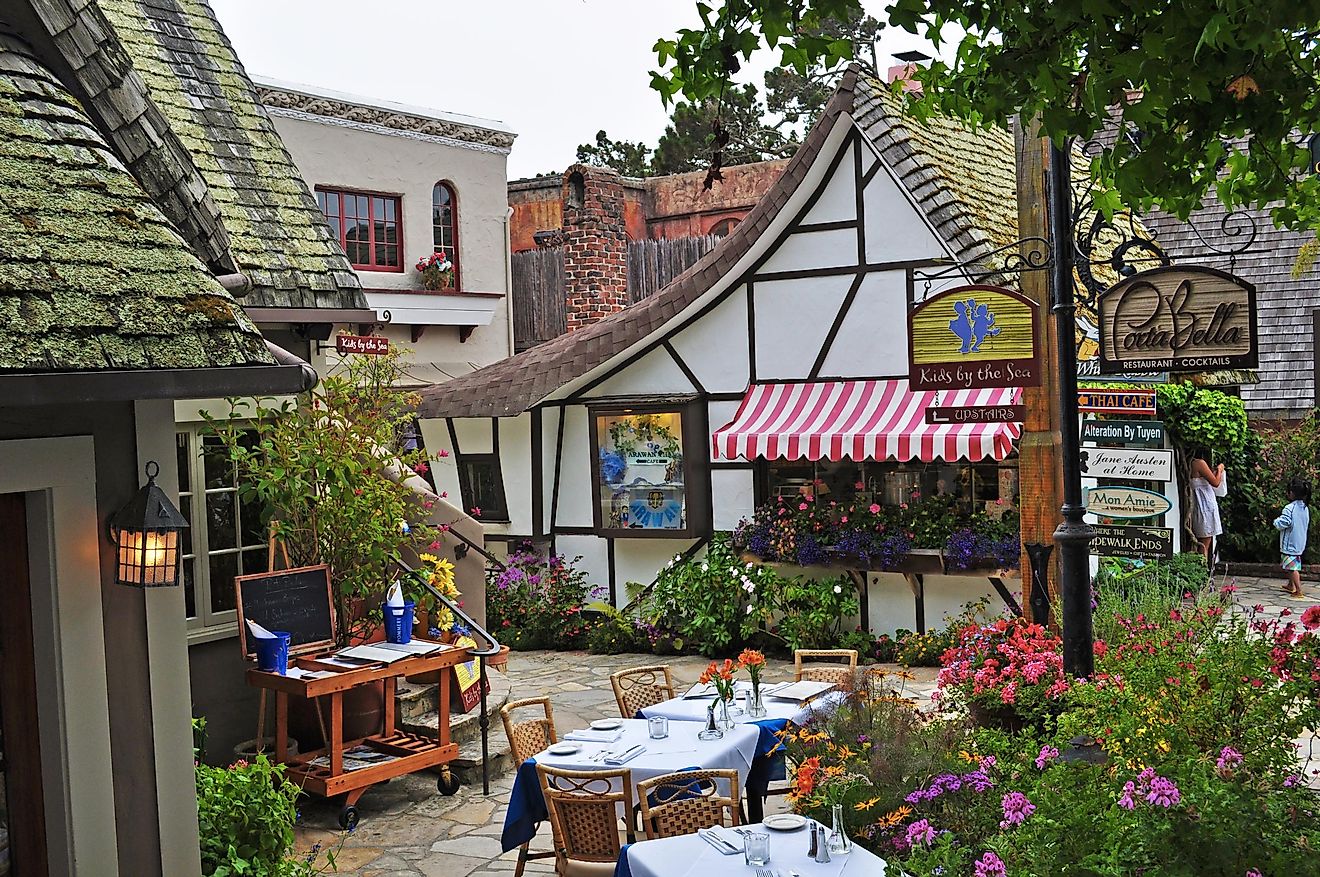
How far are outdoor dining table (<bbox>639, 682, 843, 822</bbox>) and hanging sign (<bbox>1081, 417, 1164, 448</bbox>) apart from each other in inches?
141

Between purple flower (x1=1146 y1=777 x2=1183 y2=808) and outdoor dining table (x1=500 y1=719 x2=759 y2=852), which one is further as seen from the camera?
outdoor dining table (x1=500 y1=719 x2=759 y2=852)

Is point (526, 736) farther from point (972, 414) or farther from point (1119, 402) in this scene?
point (1119, 402)

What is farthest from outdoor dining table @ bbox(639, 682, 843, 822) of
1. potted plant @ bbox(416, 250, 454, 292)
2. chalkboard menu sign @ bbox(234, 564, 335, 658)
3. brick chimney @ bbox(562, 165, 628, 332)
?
potted plant @ bbox(416, 250, 454, 292)

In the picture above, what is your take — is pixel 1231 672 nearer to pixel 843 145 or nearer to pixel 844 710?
pixel 844 710

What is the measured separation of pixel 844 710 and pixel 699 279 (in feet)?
23.9

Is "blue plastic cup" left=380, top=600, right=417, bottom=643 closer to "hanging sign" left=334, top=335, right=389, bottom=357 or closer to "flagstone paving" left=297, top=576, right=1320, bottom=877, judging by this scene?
"flagstone paving" left=297, top=576, right=1320, bottom=877

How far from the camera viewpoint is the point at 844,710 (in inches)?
251

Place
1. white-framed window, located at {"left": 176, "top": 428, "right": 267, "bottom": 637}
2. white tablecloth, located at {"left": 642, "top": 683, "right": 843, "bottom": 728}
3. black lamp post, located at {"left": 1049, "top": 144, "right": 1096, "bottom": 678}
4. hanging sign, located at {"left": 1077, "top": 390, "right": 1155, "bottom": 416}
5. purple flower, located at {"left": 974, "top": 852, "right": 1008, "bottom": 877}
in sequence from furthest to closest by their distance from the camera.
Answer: white-framed window, located at {"left": 176, "top": 428, "right": 267, "bottom": 637}
hanging sign, located at {"left": 1077, "top": 390, "right": 1155, "bottom": 416}
white tablecloth, located at {"left": 642, "top": 683, "right": 843, "bottom": 728}
black lamp post, located at {"left": 1049, "top": 144, "right": 1096, "bottom": 678}
purple flower, located at {"left": 974, "top": 852, "right": 1008, "bottom": 877}

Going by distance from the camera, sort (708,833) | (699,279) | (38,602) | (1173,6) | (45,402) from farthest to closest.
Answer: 1. (699,279)
2. (708,833)
3. (38,602)
4. (45,402)
5. (1173,6)

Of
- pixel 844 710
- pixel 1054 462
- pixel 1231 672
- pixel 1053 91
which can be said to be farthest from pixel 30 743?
pixel 1054 462

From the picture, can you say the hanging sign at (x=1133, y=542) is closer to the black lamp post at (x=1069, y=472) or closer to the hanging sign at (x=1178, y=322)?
the hanging sign at (x=1178, y=322)

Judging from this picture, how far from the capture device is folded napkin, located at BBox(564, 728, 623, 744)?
23.1 feet

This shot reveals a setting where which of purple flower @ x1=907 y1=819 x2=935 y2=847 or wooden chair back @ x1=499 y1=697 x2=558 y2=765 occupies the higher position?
purple flower @ x1=907 y1=819 x2=935 y2=847

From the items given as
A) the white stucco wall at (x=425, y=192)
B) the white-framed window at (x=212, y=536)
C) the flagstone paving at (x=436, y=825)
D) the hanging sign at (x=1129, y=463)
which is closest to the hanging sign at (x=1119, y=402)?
the hanging sign at (x=1129, y=463)
